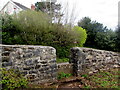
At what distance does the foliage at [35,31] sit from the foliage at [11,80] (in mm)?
3470

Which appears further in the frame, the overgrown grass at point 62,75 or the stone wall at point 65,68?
the stone wall at point 65,68

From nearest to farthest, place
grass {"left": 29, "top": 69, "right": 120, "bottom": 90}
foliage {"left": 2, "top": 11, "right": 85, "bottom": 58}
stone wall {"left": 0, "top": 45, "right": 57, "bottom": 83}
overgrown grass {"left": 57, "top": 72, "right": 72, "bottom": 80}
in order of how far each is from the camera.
→ stone wall {"left": 0, "top": 45, "right": 57, "bottom": 83}
grass {"left": 29, "top": 69, "right": 120, "bottom": 90}
overgrown grass {"left": 57, "top": 72, "right": 72, "bottom": 80}
foliage {"left": 2, "top": 11, "right": 85, "bottom": 58}

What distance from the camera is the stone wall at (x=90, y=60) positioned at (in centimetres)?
487

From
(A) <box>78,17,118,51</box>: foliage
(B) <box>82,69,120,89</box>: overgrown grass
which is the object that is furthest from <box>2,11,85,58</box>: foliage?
(A) <box>78,17,118,51</box>: foliage

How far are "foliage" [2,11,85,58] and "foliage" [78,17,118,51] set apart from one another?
13.1 feet

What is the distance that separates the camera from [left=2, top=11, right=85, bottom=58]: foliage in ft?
21.3

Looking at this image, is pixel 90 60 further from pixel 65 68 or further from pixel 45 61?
pixel 45 61

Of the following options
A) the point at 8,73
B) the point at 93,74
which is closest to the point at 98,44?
the point at 93,74

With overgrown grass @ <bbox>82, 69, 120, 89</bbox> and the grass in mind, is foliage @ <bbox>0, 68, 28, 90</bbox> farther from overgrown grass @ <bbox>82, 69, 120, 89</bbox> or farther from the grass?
overgrown grass @ <bbox>82, 69, 120, 89</bbox>

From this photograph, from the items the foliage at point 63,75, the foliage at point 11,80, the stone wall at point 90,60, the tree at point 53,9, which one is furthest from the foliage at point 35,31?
the foliage at point 11,80

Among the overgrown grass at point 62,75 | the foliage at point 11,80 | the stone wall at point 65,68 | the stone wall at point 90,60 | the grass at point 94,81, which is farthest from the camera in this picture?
the stone wall at point 90,60

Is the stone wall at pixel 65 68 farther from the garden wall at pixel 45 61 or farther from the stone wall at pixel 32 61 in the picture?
the stone wall at pixel 32 61

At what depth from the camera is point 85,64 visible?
5.10 m

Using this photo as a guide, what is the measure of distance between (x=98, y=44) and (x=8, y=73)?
30.7 ft
